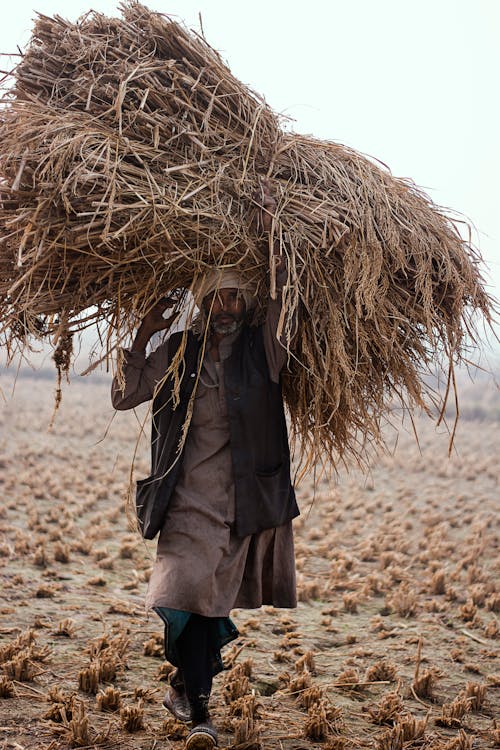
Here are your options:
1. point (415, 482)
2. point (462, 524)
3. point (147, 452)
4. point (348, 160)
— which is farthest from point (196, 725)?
point (147, 452)

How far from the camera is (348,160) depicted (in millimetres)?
3145

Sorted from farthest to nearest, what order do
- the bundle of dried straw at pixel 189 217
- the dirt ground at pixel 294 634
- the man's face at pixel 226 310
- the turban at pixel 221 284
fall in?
the dirt ground at pixel 294 634, the man's face at pixel 226 310, the turban at pixel 221 284, the bundle of dried straw at pixel 189 217

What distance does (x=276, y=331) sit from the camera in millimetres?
2941

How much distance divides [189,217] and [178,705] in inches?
71.5

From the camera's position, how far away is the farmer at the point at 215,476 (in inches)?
114

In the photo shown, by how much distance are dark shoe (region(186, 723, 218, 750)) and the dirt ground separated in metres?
0.12

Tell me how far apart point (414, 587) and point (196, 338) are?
11.5 ft

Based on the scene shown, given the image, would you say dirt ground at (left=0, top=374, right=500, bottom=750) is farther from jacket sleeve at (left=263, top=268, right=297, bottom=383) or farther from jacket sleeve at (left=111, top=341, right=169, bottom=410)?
jacket sleeve at (left=263, top=268, right=297, bottom=383)

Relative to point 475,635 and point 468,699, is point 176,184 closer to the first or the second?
point 468,699

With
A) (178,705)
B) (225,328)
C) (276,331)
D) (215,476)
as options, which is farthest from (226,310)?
(178,705)

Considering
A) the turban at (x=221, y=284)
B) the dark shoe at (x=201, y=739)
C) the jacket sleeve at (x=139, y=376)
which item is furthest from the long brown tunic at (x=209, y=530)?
the dark shoe at (x=201, y=739)

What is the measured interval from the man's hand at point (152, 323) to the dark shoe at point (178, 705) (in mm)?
1329

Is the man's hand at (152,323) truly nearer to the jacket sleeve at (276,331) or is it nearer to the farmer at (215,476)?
the farmer at (215,476)

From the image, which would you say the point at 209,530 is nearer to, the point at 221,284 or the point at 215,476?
the point at 215,476
